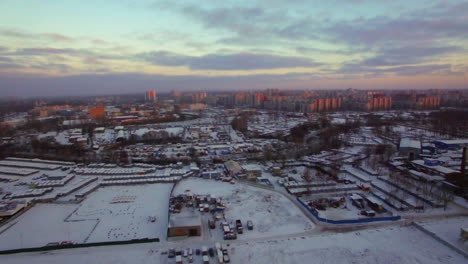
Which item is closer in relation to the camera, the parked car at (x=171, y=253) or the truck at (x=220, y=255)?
the truck at (x=220, y=255)

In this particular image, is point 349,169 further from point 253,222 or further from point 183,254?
point 183,254

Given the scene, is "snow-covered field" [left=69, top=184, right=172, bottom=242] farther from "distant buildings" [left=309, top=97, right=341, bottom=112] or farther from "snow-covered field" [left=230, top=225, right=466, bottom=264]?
"distant buildings" [left=309, top=97, right=341, bottom=112]

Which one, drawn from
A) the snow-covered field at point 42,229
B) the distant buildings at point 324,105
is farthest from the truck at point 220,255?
the distant buildings at point 324,105

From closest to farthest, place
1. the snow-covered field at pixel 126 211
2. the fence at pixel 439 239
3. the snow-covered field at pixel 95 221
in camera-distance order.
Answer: the fence at pixel 439 239 < the snow-covered field at pixel 95 221 < the snow-covered field at pixel 126 211

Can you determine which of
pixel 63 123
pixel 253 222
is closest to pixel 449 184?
pixel 253 222

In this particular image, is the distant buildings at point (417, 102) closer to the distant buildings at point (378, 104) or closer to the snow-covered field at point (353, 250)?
the distant buildings at point (378, 104)

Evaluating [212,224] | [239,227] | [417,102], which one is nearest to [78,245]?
[212,224]

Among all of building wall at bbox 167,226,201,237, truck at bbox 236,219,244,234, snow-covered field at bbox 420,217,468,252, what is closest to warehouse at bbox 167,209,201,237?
building wall at bbox 167,226,201,237
